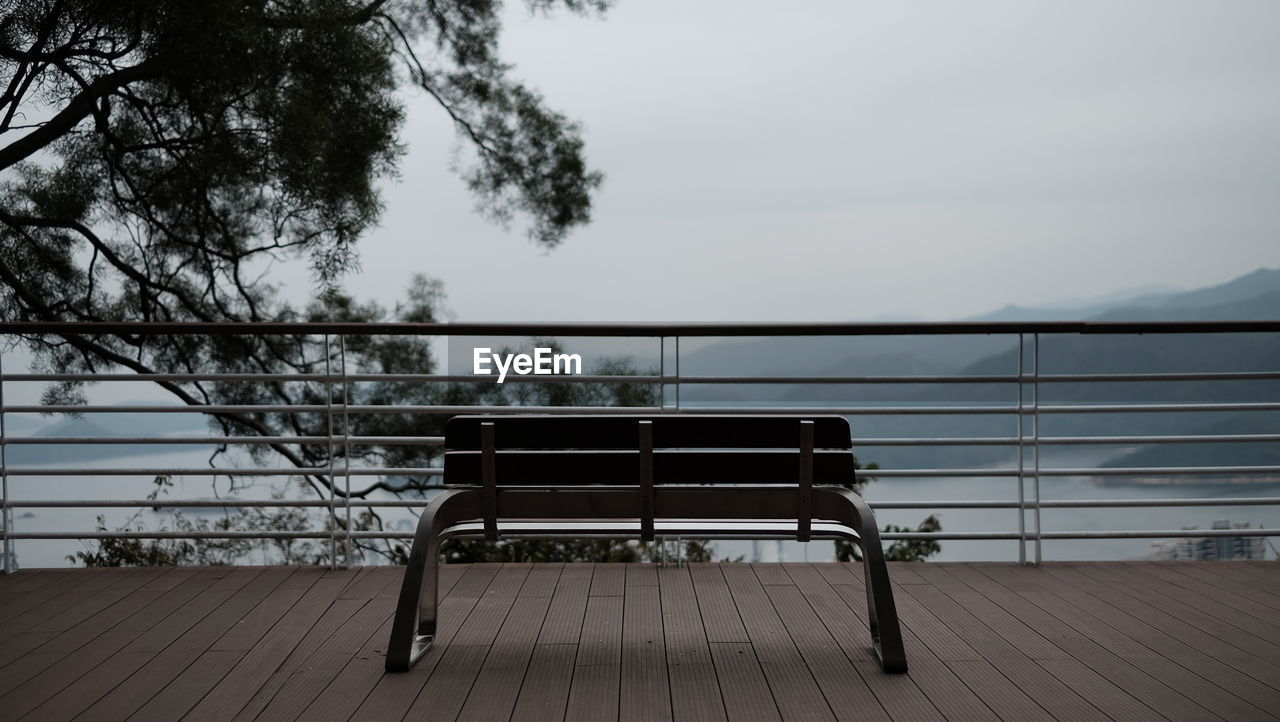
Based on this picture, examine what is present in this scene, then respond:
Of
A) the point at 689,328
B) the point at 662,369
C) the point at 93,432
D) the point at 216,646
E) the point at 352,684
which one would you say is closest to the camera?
the point at 352,684

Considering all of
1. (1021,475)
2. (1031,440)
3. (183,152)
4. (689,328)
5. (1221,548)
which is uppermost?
(183,152)

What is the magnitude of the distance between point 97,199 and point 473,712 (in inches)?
306

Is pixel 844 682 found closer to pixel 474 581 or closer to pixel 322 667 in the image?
pixel 322 667

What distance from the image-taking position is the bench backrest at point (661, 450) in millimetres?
2625

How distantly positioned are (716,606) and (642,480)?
0.82 metres

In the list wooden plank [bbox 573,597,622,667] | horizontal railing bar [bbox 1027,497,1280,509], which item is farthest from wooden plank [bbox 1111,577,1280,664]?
wooden plank [bbox 573,597,622,667]

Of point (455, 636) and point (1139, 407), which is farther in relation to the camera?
point (1139, 407)

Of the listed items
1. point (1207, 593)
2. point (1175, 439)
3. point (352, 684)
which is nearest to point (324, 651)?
point (352, 684)

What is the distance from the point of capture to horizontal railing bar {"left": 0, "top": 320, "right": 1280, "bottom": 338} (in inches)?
142

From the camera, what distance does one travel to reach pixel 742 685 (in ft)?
8.05

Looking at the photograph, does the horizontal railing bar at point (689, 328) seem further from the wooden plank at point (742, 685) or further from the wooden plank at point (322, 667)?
the wooden plank at point (742, 685)

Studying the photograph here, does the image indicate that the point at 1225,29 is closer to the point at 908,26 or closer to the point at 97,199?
the point at 908,26

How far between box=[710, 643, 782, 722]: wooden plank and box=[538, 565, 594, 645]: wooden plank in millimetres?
456

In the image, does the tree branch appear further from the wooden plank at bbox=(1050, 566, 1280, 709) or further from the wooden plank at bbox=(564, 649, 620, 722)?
the wooden plank at bbox=(1050, 566, 1280, 709)
